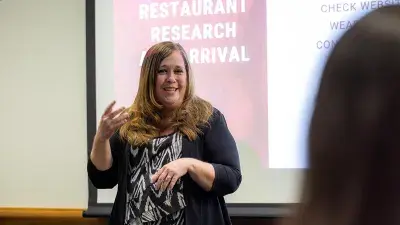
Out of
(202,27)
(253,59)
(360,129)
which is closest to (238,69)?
(253,59)

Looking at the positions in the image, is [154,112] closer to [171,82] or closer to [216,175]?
[171,82]

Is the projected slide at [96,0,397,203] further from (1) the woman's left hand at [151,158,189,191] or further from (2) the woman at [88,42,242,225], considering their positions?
(1) the woman's left hand at [151,158,189,191]

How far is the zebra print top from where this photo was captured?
1522mm

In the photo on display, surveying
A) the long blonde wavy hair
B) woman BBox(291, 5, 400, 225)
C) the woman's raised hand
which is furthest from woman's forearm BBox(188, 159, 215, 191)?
woman BBox(291, 5, 400, 225)

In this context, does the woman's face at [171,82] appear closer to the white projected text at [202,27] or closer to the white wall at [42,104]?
the white projected text at [202,27]

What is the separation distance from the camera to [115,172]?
1.63 metres

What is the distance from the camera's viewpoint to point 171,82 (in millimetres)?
1616

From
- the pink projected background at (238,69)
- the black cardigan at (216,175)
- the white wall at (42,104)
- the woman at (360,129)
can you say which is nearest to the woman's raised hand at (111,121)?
the black cardigan at (216,175)

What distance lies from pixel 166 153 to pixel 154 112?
0.47ft

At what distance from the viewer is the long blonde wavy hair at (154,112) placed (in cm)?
158

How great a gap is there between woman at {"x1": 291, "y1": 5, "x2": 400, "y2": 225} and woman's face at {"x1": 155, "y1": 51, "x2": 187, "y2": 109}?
120 centimetres

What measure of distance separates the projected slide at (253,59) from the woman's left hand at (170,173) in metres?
0.83

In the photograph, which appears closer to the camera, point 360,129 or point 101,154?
point 360,129

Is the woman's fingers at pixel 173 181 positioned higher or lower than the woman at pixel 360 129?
lower
